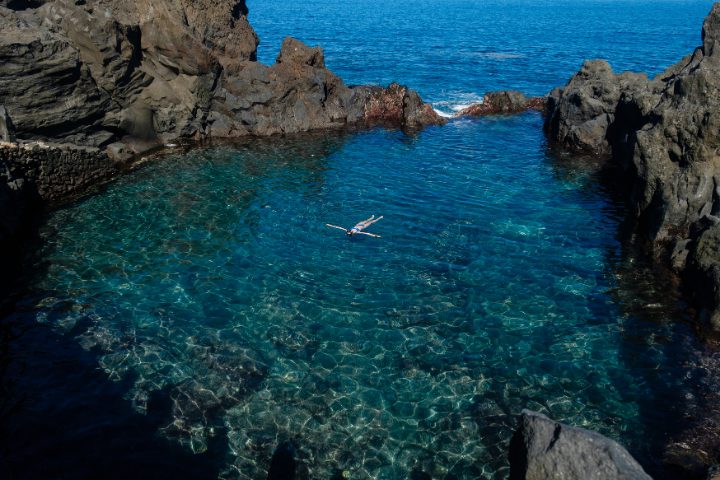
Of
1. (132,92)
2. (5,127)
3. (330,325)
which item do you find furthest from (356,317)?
(132,92)

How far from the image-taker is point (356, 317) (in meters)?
23.4

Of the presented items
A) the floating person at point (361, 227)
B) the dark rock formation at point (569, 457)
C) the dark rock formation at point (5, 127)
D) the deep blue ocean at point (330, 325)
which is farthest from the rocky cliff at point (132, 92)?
the dark rock formation at point (569, 457)

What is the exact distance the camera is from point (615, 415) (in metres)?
18.6

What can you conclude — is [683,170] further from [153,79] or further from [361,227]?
[153,79]

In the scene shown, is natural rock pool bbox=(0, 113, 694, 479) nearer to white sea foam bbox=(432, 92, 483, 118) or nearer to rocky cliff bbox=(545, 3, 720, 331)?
rocky cliff bbox=(545, 3, 720, 331)

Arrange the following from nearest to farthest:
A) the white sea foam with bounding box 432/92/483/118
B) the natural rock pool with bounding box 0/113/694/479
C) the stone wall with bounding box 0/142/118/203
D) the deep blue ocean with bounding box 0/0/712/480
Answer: the deep blue ocean with bounding box 0/0/712/480 → the natural rock pool with bounding box 0/113/694/479 → the stone wall with bounding box 0/142/118/203 → the white sea foam with bounding box 432/92/483/118

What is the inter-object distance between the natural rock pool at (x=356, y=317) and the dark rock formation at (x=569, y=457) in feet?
17.7

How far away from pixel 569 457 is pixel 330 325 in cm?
1293

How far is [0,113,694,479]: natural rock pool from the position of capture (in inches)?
711

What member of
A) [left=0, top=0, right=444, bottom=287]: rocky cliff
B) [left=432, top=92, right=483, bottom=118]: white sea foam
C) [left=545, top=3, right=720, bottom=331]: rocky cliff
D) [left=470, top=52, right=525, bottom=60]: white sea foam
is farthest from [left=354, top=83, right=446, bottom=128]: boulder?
[left=470, top=52, right=525, bottom=60]: white sea foam

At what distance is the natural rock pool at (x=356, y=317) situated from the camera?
18047 mm

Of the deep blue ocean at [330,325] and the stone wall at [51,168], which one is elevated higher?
the stone wall at [51,168]

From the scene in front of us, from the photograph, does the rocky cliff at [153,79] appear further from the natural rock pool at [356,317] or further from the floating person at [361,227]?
the floating person at [361,227]

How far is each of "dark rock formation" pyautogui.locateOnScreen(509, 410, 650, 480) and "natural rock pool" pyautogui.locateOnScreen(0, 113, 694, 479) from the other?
17.7ft
